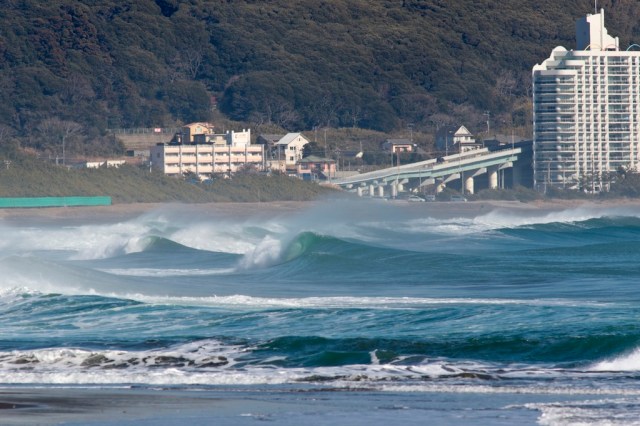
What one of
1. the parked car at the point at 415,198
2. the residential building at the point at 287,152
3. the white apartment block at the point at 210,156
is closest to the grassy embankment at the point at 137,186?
the white apartment block at the point at 210,156

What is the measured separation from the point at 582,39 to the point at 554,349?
314 feet

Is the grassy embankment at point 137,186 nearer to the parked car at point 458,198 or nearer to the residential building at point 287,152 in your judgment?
the residential building at point 287,152

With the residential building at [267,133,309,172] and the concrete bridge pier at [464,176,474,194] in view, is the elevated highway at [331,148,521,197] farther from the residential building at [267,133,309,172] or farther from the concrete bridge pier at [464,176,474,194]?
the residential building at [267,133,309,172]

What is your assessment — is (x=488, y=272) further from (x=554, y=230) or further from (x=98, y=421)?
(x=554, y=230)

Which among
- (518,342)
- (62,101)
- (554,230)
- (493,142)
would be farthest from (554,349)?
(62,101)

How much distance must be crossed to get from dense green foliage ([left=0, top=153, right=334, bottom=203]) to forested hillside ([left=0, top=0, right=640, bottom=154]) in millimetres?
12375

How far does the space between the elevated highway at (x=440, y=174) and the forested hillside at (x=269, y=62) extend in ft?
56.7

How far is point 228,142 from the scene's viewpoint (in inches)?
3615

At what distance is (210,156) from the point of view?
8931 cm

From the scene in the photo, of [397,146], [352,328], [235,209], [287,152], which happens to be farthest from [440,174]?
[352,328]

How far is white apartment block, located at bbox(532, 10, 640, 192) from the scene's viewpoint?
313 ft

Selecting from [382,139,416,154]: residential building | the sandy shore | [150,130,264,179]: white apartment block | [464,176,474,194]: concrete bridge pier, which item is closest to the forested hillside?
[150,130,264,179]: white apartment block

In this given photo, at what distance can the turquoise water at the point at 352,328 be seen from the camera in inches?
493

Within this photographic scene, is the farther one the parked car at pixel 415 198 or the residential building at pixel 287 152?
the residential building at pixel 287 152
